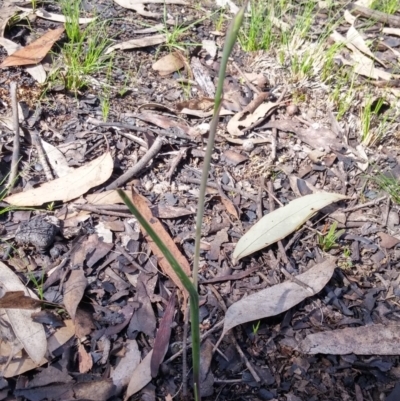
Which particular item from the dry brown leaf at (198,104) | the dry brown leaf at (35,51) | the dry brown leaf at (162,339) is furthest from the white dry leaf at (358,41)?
the dry brown leaf at (162,339)

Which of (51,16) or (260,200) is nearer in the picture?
(260,200)

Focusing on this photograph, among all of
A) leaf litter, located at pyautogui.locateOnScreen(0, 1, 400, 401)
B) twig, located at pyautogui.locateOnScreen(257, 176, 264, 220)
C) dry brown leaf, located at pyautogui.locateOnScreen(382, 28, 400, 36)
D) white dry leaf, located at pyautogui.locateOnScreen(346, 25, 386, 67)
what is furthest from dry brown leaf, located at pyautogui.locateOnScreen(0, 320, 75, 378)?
dry brown leaf, located at pyautogui.locateOnScreen(382, 28, 400, 36)

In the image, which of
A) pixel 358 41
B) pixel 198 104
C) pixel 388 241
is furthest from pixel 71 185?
pixel 358 41

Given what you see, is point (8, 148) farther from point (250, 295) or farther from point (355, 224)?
point (355, 224)

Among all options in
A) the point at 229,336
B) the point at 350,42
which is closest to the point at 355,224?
the point at 229,336

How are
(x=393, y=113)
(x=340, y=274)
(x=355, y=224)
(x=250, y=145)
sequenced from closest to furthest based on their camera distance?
(x=340, y=274)
(x=355, y=224)
(x=250, y=145)
(x=393, y=113)

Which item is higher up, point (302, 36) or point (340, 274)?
point (302, 36)

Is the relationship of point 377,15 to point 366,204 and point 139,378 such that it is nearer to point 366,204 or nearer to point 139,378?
point 366,204
